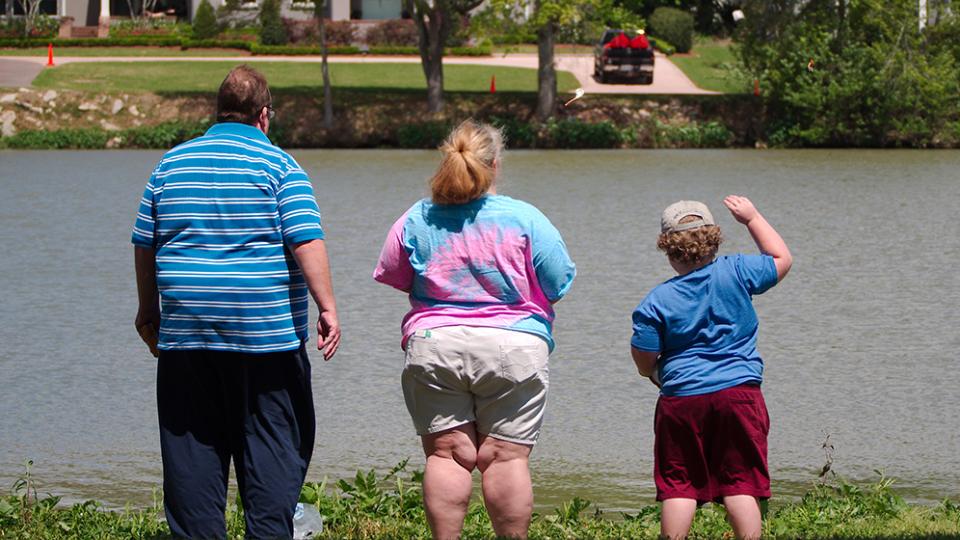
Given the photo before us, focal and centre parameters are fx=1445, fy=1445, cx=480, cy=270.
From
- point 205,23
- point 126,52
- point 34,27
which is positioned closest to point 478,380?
point 126,52

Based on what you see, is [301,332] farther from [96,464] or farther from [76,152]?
[76,152]

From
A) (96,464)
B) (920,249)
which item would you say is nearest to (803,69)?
(920,249)

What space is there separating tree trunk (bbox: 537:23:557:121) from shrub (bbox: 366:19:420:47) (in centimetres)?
1715

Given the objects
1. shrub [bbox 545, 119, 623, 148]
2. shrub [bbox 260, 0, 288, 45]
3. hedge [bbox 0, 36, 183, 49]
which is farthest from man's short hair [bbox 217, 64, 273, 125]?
hedge [bbox 0, 36, 183, 49]

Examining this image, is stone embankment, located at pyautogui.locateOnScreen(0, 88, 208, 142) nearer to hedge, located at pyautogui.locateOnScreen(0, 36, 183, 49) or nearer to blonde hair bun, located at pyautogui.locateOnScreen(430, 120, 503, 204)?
hedge, located at pyautogui.locateOnScreen(0, 36, 183, 49)

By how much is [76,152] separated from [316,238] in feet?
88.3

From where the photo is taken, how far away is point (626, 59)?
136ft

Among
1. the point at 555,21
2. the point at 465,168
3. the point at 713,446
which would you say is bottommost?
the point at 713,446

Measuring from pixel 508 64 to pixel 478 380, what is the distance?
42588mm

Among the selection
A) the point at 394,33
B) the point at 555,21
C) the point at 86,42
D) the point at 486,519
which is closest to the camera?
Result: the point at 486,519

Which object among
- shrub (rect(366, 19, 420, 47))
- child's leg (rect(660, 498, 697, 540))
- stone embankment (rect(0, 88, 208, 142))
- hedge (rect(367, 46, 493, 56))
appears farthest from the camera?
shrub (rect(366, 19, 420, 47))

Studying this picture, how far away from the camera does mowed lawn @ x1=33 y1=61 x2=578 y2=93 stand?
3891cm

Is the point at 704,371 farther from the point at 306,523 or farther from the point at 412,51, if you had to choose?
the point at 412,51

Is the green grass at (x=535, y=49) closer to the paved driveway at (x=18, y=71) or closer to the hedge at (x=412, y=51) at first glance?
the hedge at (x=412, y=51)
